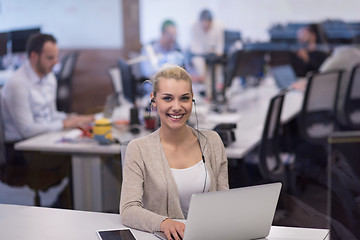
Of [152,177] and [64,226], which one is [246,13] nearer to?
[152,177]

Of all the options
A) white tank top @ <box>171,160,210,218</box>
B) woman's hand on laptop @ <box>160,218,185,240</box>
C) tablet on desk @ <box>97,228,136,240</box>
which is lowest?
tablet on desk @ <box>97,228,136,240</box>

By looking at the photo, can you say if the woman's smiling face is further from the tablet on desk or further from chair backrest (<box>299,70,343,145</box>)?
chair backrest (<box>299,70,343,145</box>)

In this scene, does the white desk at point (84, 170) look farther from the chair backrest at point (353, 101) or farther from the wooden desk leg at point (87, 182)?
the chair backrest at point (353, 101)

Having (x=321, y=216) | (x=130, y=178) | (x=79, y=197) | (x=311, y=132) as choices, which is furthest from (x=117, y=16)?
(x=130, y=178)

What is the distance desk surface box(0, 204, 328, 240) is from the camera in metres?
1.81

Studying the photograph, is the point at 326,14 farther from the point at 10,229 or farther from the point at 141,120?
the point at 10,229

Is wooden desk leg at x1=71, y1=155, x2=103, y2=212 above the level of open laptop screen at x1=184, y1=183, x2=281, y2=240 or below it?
below

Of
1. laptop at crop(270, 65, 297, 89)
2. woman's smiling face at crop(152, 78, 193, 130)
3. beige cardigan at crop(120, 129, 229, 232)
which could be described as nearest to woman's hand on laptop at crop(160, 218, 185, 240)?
beige cardigan at crop(120, 129, 229, 232)

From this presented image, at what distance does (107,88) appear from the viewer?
9234 millimetres

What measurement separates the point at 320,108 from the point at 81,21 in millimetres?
5794

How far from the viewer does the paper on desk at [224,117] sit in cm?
408

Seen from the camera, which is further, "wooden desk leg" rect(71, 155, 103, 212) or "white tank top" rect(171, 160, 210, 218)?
"wooden desk leg" rect(71, 155, 103, 212)

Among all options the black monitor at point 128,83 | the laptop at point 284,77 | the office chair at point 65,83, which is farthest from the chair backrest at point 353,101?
the office chair at point 65,83

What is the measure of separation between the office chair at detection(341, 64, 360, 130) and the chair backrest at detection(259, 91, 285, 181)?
1.42 metres
